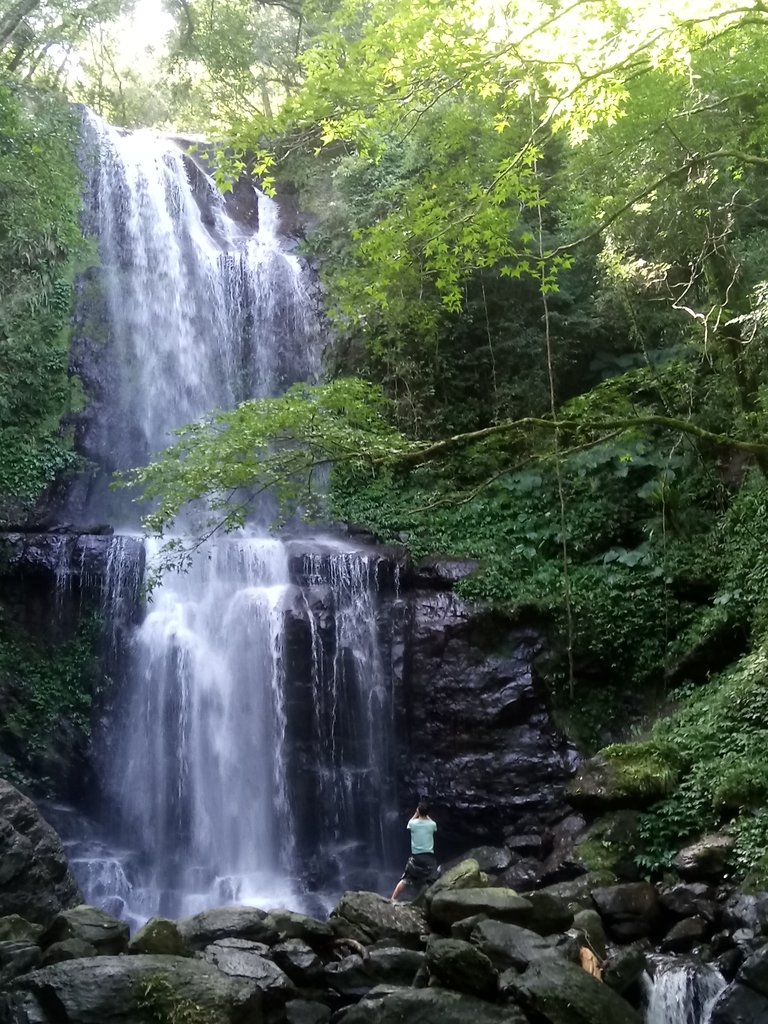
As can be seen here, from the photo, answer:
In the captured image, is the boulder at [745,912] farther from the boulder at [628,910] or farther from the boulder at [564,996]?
the boulder at [564,996]

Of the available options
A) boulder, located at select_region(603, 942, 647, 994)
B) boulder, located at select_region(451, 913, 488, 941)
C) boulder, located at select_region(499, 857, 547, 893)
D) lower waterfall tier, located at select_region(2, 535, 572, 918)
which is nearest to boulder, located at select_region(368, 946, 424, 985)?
boulder, located at select_region(451, 913, 488, 941)

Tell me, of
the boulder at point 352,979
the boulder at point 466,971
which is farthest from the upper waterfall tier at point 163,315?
the boulder at point 466,971

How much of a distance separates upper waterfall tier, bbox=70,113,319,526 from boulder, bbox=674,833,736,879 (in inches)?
421

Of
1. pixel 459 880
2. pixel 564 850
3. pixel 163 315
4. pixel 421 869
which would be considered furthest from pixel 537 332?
pixel 459 880

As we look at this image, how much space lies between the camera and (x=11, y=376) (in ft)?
49.4

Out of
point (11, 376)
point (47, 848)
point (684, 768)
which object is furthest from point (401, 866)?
point (11, 376)

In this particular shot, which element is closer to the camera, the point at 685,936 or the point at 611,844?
the point at 685,936

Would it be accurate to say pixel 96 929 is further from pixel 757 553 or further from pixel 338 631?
pixel 757 553

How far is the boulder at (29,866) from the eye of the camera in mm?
7376

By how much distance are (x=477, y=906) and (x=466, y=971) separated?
1.08 m

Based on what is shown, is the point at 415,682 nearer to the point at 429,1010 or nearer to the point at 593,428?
the point at 593,428

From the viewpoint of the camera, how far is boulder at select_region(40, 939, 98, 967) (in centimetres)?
660

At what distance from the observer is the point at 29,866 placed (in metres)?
7.70

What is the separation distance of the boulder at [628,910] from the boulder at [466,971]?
2.09 meters
